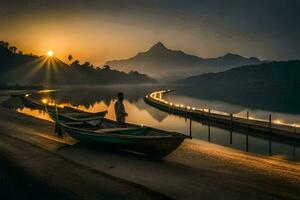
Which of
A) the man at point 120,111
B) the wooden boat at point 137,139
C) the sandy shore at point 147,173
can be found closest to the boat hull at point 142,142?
the wooden boat at point 137,139

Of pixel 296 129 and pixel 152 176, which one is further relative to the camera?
pixel 296 129

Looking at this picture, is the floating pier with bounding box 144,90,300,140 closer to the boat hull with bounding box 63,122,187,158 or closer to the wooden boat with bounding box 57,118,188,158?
the wooden boat with bounding box 57,118,188,158

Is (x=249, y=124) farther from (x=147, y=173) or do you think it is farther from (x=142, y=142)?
(x=147, y=173)

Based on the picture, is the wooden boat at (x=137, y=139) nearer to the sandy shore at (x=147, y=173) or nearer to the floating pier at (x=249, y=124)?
the sandy shore at (x=147, y=173)

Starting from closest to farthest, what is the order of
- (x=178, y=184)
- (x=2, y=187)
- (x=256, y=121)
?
(x=2, y=187) < (x=178, y=184) < (x=256, y=121)

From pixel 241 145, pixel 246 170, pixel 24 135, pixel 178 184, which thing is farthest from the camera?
pixel 241 145

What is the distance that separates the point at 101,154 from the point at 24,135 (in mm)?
9937

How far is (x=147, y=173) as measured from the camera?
53.3 feet

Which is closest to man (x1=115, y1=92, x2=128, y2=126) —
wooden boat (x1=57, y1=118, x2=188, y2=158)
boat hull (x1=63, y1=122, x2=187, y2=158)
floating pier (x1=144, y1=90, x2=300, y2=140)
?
wooden boat (x1=57, y1=118, x2=188, y2=158)

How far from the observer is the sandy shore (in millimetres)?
13438

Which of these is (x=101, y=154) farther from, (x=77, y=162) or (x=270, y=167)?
(x=270, y=167)

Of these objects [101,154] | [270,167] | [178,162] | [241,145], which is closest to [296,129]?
[241,145]

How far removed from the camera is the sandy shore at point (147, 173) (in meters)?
13.4

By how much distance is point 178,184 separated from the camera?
572 inches
